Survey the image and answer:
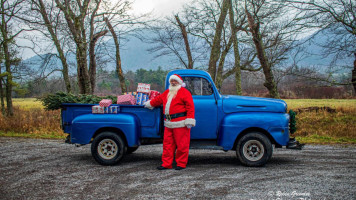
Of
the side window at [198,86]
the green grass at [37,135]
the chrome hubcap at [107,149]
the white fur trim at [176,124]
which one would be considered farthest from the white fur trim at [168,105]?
the green grass at [37,135]

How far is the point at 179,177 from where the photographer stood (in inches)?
215

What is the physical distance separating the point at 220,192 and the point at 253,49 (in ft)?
56.7

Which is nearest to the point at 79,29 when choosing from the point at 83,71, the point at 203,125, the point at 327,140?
the point at 83,71

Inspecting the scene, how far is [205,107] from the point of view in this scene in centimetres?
642

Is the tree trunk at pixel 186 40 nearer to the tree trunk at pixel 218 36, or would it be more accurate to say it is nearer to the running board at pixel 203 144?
the tree trunk at pixel 218 36

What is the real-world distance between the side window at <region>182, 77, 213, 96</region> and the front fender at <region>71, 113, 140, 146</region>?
139cm

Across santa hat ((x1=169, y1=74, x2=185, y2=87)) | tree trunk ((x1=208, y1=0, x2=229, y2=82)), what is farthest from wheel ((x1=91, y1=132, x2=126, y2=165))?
tree trunk ((x1=208, y1=0, x2=229, y2=82))

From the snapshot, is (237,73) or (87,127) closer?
(87,127)

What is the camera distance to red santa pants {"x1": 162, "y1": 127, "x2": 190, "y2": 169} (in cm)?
604

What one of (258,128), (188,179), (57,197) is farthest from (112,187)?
(258,128)

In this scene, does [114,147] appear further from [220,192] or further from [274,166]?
[274,166]

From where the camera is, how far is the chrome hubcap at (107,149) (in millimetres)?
6457

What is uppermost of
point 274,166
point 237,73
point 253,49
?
point 253,49

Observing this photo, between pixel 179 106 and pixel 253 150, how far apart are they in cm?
185
